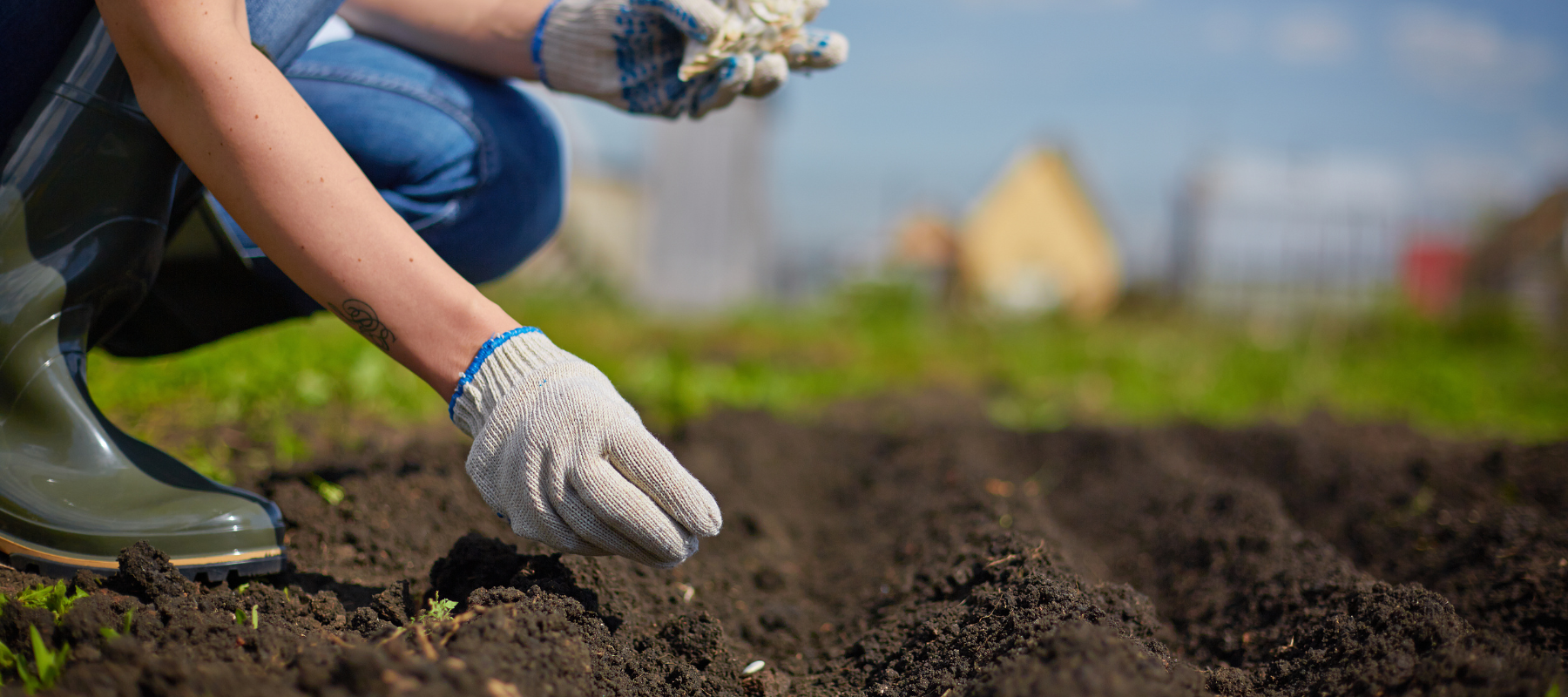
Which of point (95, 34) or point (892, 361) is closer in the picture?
point (95, 34)

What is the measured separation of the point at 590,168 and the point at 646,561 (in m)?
8.64

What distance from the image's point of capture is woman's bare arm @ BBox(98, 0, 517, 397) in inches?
39.8

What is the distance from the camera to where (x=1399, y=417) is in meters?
4.09

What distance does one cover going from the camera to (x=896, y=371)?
5137mm

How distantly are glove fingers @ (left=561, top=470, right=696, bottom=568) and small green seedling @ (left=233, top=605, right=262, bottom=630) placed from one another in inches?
14.0

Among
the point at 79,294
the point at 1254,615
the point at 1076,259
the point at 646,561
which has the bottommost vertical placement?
the point at 1076,259

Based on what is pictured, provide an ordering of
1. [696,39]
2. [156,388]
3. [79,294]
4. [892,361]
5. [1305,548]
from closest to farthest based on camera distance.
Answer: [79,294], [696,39], [1305,548], [156,388], [892,361]

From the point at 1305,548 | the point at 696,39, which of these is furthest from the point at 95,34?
the point at 1305,548

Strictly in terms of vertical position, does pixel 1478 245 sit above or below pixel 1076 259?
above

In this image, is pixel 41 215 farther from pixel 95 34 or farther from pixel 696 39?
pixel 696 39

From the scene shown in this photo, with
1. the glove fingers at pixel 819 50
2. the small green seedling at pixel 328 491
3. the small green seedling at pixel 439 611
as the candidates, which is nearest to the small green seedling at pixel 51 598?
the small green seedling at pixel 439 611

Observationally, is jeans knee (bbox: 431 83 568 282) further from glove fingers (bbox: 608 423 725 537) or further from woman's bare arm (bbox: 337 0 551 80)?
glove fingers (bbox: 608 423 725 537)

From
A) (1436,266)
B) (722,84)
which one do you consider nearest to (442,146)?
(722,84)

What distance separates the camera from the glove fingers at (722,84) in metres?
1.45
